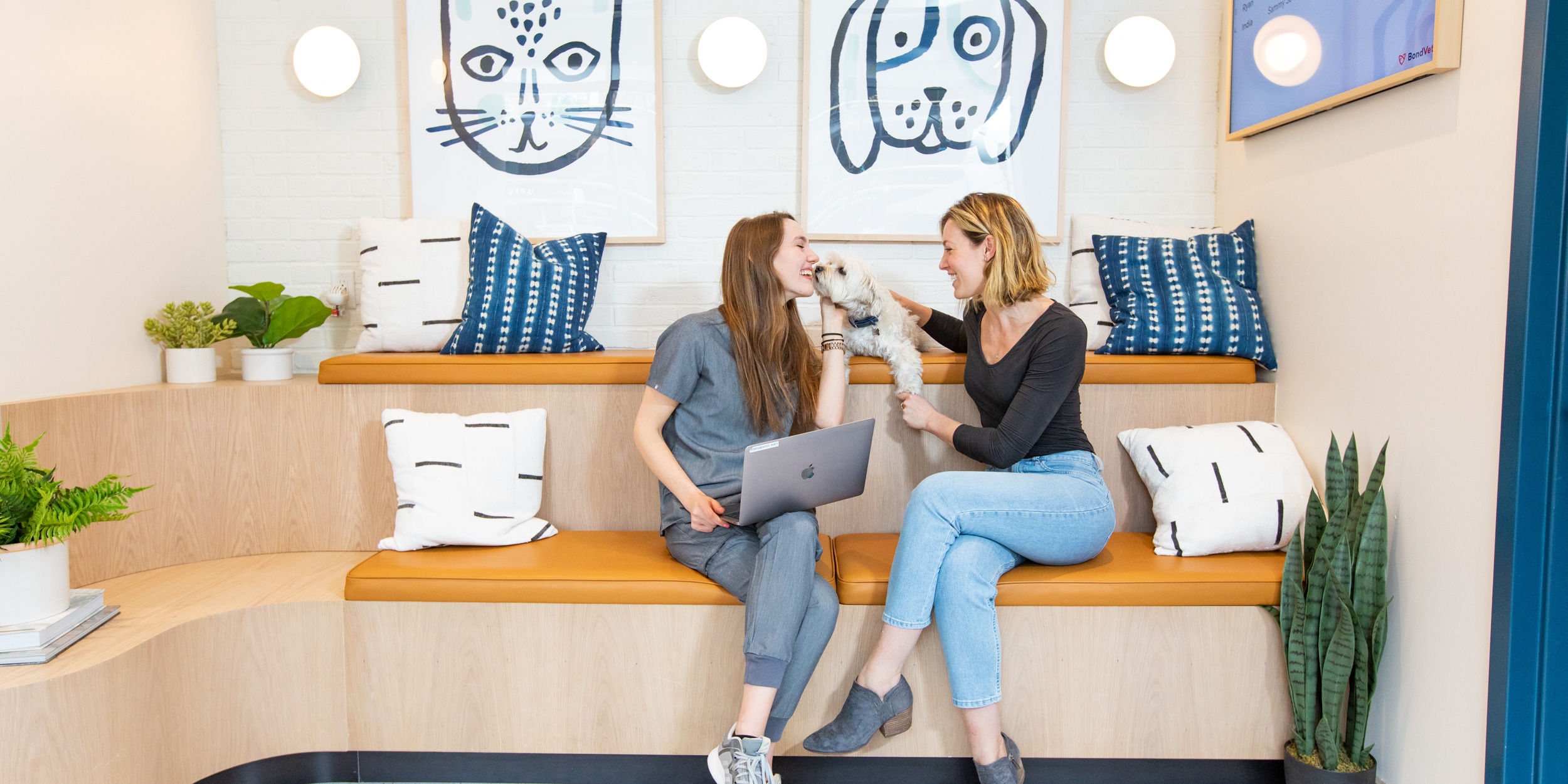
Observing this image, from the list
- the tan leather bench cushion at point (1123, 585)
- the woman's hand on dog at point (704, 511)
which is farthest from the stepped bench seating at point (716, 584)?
the woman's hand on dog at point (704, 511)

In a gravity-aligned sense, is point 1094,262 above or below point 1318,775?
above

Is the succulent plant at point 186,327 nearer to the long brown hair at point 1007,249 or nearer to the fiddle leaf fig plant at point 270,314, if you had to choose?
the fiddle leaf fig plant at point 270,314

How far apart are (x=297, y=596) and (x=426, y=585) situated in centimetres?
33

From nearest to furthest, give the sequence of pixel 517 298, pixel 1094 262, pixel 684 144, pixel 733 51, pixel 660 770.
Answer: pixel 660 770 < pixel 517 298 < pixel 1094 262 < pixel 733 51 < pixel 684 144

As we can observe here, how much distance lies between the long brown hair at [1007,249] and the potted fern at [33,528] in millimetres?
1881

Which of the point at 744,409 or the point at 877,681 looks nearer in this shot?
the point at 877,681

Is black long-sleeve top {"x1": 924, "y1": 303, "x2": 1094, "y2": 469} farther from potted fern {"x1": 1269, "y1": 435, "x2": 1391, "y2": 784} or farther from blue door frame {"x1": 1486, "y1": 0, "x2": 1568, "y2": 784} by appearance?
blue door frame {"x1": 1486, "y1": 0, "x2": 1568, "y2": 784}

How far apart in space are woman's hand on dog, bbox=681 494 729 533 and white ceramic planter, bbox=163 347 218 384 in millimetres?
1546

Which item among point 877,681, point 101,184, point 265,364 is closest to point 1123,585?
point 877,681

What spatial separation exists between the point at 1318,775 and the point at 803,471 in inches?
49.4

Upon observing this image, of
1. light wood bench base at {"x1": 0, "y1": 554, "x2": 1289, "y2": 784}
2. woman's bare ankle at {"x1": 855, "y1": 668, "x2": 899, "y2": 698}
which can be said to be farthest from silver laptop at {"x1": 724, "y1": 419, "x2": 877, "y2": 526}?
woman's bare ankle at {"x1": 855, "y1": 668, "x2": 899, "y2": 698}

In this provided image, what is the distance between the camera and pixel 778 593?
187 centimetres

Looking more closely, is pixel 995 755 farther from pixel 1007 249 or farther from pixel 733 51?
pixel 733 51

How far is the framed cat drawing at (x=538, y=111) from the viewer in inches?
114
